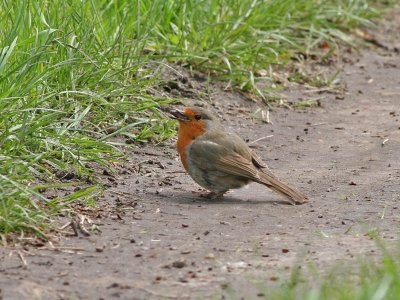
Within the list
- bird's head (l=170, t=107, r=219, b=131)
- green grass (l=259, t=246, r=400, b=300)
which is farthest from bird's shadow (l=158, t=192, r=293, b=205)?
green grass (l=259, t=246, r=400, b=300)

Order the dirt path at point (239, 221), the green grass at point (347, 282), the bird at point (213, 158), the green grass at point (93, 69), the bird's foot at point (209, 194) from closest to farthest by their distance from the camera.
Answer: the green grass at point (347, 282), the dirt path at point (239, 221), the green grass at point (93, 69), the bird at point (213, 158), the bird's foot at point (209, 194)

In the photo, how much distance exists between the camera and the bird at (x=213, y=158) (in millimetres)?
7055

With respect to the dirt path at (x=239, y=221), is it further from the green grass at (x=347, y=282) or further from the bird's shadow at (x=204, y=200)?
the green grass at (x=347, y=282)

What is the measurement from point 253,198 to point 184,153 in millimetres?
578

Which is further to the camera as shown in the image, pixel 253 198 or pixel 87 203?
pixel 253 198

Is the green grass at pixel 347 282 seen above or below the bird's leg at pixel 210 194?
above

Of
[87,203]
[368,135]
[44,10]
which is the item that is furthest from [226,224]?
Answer: [368,135]

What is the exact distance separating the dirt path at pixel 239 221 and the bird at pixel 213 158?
0.13 meters

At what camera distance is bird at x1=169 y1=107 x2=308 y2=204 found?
705 centimetres

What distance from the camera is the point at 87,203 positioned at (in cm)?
634

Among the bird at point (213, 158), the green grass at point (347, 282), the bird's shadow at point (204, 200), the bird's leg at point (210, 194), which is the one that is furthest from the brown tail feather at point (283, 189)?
the green grass at point (347, 282)

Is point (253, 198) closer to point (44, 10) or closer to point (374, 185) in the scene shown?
point (374, 185)

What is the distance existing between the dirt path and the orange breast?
298mm

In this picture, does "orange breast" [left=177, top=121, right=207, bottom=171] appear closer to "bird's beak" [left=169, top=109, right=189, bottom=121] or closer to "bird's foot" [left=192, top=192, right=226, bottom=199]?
"bird's beak" [left=169, top=109, right=189, bottom=121]
